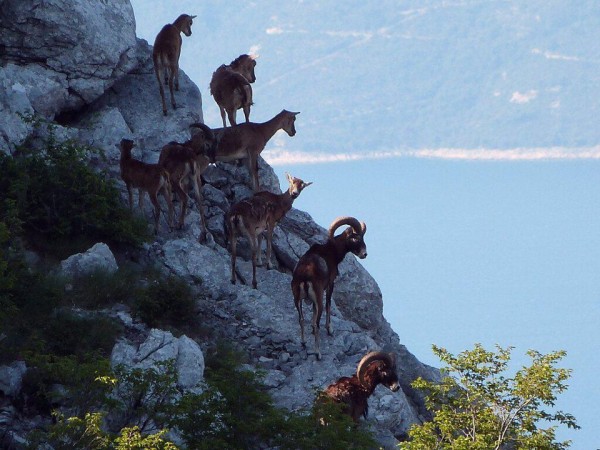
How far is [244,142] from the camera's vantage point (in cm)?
3039

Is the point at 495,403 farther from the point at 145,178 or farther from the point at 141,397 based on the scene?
the point at 145,178

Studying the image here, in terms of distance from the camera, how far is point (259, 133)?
101ft

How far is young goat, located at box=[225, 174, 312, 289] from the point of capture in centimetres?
2700

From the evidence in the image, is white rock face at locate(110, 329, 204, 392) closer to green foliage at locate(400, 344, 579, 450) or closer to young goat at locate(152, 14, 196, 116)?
green foliage at locate(400, 344, 579, 450)

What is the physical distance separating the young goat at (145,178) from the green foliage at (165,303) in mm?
2190

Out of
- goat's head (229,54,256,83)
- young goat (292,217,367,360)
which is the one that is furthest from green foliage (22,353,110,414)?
goat's head (229,54,256,83)

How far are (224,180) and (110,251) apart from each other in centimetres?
495

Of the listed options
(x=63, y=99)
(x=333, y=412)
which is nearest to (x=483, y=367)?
(x=333, y=412)

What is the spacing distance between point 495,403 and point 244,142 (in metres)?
11.9

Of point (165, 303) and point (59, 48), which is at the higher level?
point (59, 48)

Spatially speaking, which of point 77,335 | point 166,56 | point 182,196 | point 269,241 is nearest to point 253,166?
point 182,196

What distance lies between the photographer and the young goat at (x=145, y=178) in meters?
27.9

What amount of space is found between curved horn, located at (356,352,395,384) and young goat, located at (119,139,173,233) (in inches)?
245

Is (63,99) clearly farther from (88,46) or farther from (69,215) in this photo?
(69,215)
